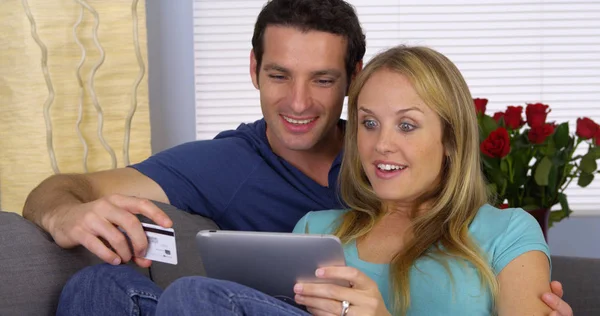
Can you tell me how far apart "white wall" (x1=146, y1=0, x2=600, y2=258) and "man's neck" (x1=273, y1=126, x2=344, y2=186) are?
5.60ft

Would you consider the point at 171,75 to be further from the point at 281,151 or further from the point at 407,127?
the point at 407,127

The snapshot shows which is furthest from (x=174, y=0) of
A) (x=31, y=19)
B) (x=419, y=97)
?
(x=419, y=97)

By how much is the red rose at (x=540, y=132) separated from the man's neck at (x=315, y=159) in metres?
0.60

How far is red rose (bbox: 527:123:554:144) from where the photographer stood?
2305 mm

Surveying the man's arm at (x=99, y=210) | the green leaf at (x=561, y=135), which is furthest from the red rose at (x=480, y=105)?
the man's arm at (x=99, y=210)

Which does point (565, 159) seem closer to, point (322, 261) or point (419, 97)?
point (419, 97)

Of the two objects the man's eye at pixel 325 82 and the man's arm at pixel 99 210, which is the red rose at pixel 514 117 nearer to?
the man's eye at pixel 325 82

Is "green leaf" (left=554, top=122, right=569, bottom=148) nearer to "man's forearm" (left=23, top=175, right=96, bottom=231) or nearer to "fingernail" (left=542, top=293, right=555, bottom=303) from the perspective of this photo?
"fingernail" (left=542, top=293, right=555, bottom=303)

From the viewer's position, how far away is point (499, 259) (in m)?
1.60

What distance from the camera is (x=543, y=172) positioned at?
2316mm

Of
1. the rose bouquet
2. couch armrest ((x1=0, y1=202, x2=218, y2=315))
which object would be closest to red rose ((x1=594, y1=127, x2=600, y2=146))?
the rose bouquet

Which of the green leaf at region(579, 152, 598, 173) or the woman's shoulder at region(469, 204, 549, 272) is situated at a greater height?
the woman's shoulder at region(469, 204, 549, 272)

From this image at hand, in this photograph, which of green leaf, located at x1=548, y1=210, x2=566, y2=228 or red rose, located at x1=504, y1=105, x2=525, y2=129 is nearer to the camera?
red rose, located at x1=504, y1=105, x2=525, y2=129

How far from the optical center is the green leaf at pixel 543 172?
→ 7.59 feet
